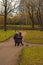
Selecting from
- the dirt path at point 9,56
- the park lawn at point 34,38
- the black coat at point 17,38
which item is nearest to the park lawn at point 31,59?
the dirt path at point 9,56

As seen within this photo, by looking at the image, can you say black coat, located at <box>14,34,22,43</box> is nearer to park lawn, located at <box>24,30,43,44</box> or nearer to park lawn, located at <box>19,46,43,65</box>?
park lawn, located at <box>24,30,43,44</box>

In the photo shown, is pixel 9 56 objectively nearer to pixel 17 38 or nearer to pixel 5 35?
pixel 17 38

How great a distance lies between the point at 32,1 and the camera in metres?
51.2

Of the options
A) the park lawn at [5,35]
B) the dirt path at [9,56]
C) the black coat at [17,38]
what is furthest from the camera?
the park lawn at [5,35]

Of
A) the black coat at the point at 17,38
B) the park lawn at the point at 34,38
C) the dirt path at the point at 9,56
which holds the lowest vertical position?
the park lawn at the point at 34,38

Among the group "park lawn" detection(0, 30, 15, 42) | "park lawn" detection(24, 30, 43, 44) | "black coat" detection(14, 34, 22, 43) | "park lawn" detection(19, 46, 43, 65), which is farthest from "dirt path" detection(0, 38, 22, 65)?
"park lawn" detection(0, 30, 15, 42)

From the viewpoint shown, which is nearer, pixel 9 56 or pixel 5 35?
pixel 9 56

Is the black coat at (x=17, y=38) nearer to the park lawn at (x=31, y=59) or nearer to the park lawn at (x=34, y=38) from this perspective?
the park lawn at (x=34, y=38)

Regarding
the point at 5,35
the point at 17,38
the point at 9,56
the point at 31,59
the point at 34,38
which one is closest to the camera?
the point at 31,59

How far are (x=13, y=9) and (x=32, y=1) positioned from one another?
1688 centimetres

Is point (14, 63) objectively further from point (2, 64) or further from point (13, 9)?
point (13, 9)

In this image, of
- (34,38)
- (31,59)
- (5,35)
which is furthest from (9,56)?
(5,35)

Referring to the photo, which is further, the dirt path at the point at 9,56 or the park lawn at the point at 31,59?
the dirt path at the point at 9,56

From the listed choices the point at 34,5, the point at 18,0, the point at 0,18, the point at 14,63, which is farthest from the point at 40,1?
the point at 0,18
